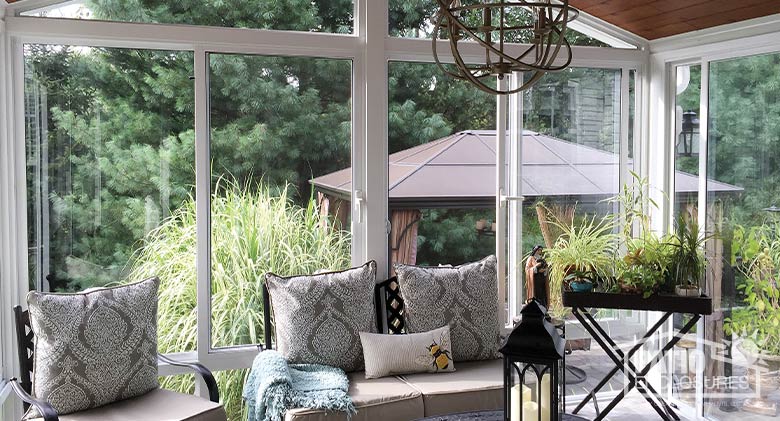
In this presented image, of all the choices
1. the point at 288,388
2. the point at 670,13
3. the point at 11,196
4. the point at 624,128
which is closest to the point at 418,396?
the point at 288,388

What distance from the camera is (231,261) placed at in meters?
4.47

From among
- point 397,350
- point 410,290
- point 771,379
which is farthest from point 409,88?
point 771,379

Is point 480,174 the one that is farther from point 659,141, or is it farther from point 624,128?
point 659,141

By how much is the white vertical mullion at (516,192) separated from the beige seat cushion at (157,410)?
2171mm

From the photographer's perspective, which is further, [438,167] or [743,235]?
[438,167]

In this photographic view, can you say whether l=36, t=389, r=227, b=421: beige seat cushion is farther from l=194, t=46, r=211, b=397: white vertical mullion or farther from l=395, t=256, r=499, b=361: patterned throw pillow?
l=395, t=256, r=499, b=361: patterned throw pillow

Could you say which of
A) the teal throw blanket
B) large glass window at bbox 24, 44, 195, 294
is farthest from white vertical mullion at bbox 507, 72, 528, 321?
large glass window at bbox 24, 44, 195, 294

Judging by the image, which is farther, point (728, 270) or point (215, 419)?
point (728, 270)

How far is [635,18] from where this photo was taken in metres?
4.95

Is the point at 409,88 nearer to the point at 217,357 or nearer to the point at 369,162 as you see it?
the point at 369,162

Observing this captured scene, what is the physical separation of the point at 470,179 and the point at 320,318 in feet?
4.61

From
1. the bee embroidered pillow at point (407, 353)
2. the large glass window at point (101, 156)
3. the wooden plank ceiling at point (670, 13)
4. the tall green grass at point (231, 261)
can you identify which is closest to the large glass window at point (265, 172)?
the tall green grass at point (231, 261)

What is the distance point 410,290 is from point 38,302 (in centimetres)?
198

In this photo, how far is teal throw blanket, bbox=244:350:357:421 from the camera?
3707mm
